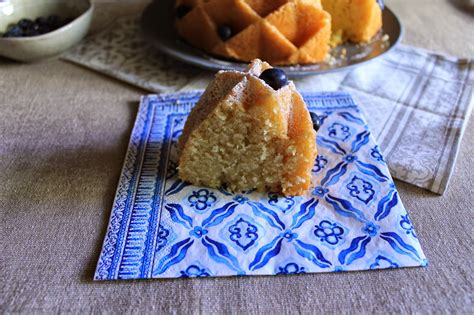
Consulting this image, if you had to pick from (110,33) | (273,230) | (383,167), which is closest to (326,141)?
(383,167)

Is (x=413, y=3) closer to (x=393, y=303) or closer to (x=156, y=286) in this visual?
(x=393, y=303)

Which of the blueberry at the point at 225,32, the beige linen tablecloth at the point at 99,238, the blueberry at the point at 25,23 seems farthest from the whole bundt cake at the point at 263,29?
the blueberry at the point at 25,23

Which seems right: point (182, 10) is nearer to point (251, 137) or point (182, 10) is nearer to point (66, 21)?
point (66, 21)

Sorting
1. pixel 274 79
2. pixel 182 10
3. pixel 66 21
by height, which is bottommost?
pixel 66 21

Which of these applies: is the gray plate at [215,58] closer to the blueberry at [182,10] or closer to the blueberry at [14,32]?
the blueberry at [182,10]

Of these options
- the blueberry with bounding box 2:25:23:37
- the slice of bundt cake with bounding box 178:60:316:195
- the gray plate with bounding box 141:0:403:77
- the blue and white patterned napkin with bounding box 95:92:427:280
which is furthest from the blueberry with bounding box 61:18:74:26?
the slice of bundt cake with bounding box 178:60:316:195

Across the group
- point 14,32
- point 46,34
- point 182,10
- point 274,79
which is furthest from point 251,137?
point 14,32
